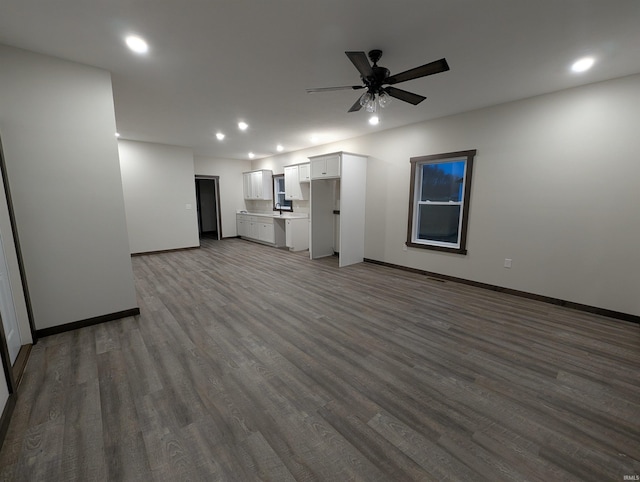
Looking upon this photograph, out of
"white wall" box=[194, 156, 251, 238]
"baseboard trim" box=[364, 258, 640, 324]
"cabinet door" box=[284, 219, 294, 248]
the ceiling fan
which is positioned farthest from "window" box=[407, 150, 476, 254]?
"white wall" box=[194, 156, 251, 238]

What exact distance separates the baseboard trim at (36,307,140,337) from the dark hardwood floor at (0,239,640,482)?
0.32 feet

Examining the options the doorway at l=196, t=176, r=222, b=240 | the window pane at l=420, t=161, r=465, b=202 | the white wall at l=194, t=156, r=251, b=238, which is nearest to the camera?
the window pane at l=420, t=161, r=465, b=202

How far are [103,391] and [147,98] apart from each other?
3.61 m

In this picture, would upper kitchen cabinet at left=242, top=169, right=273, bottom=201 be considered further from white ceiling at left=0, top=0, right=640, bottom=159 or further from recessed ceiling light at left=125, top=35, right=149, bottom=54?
recessed ceiling light at left=125, top=35, right=149, bottom=54

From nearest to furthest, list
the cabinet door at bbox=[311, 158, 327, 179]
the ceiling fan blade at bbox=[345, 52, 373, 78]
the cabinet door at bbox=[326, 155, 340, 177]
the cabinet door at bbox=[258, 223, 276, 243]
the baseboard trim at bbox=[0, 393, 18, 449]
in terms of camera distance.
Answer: the baseboard trim at bbox=[0, 393, 18, 449]
the ceiling fan blade at bbox=[345, 52, 373, 78]
the cabinet door at bbox=[326, 155, 340, 177]
the cabinet door at bbox=[311, 158, 327, 179]
the cabinet door at bbox=[258, 223, 276, 243]

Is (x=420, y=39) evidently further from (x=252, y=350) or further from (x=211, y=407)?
(x=211, y=407)

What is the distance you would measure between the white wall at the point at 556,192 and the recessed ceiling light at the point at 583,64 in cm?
59

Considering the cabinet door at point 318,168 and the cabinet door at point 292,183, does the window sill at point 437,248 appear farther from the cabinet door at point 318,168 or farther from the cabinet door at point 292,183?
the cabinet door at point 292,183

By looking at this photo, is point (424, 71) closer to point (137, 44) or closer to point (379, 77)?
point (379, 77)

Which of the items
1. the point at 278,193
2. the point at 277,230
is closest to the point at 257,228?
the point at 277,230

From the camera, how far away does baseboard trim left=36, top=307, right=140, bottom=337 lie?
2748 mm

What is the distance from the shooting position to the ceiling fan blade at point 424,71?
2.03 m

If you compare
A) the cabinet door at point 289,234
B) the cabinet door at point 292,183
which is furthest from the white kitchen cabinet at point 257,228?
the cabinet door at point 292,183

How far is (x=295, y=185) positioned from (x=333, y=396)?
595cm
